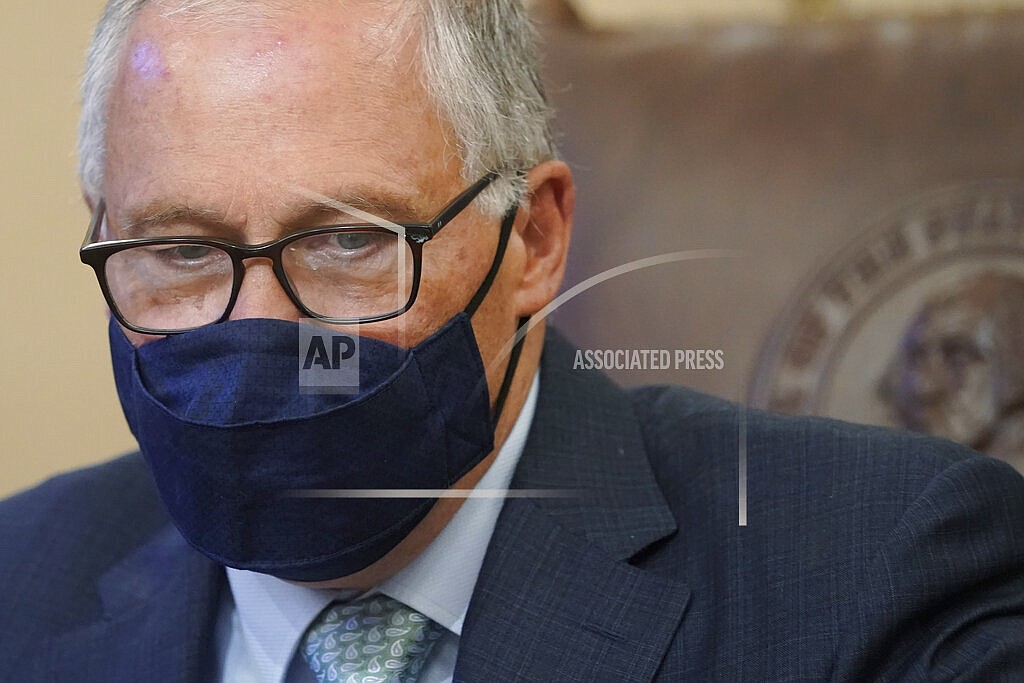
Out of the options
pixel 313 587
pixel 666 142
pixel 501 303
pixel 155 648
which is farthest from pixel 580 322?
pixel 155 648

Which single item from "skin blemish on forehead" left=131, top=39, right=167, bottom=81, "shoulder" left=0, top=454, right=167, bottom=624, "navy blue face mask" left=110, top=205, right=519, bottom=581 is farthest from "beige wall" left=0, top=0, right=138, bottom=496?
"navy blue face mask" left=110, top=205, right=519, bottom=581

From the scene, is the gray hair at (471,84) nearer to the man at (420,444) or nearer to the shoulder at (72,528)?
the man at (420,444)

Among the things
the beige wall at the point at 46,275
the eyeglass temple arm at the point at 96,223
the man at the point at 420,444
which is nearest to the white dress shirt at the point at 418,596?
the man at the point at 420,444

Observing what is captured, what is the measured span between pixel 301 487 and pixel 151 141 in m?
0.30

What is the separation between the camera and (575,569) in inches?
38.6

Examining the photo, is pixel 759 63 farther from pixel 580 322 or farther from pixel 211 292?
pixel 211 292

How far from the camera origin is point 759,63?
125 centimetres

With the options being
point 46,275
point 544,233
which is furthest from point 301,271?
point 46,275

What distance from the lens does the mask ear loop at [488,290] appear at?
Result: 37.8 inches

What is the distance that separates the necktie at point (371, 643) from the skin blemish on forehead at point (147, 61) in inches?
17.9

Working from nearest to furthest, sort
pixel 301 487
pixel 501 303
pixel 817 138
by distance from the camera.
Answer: pixel 301 487, pixel 501 303, pixel 817 138

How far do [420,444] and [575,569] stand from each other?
0.18m

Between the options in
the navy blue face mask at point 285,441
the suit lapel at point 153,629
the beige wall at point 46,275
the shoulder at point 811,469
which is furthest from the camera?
the beige wall at point 46,275

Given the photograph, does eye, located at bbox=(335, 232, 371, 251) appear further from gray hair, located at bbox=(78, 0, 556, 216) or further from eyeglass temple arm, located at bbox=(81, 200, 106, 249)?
eyeglass temple arm, located at bbox=(81, 200, 106, 249)
